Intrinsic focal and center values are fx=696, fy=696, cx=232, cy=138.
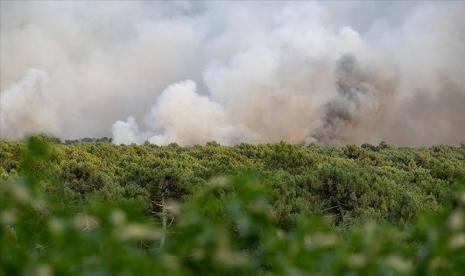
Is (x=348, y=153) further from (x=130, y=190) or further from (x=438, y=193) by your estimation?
(x=130, y=190)

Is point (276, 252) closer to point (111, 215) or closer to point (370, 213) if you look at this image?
point (111, 215)

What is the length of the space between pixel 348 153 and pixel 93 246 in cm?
2858

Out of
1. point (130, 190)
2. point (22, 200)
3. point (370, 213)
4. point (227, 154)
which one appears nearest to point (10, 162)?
point (130, 190)


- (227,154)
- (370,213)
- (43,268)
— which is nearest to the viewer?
(43,268)

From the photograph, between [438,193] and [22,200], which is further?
[438,193]

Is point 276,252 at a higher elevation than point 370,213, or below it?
below

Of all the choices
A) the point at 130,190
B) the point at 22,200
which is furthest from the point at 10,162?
the point at 22,200

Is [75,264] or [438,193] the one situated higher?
[438,193]

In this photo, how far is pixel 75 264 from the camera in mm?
1873

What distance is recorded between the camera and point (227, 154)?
26.6 meters

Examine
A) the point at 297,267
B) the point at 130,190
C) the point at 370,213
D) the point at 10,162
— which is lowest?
the point at 297,267

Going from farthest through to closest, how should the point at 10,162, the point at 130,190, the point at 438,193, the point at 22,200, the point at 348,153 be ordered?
the point at 348,153, the point at 10,162, the point at 438,193, the point at 130,190, the point at 22,200

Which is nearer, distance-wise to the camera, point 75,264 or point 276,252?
point 75,264

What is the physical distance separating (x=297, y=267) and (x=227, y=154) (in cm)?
2460
